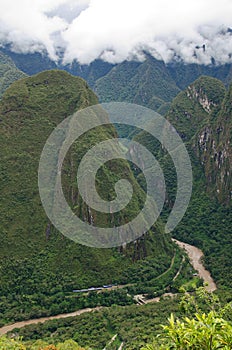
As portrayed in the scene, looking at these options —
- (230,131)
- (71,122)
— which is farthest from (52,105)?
(230,131)

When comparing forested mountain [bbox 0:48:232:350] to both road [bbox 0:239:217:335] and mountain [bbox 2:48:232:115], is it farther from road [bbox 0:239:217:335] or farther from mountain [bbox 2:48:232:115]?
mountain [bbox 2:48:232:115]

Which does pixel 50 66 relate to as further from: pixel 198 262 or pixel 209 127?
pixel 198 262

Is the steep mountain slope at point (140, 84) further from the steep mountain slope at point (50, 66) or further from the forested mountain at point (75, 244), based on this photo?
the forested mountain at point (75, 244)

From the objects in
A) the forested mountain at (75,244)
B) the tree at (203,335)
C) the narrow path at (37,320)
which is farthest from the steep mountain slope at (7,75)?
the tree at (203,335)

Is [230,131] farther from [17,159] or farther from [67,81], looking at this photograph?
[17,159]

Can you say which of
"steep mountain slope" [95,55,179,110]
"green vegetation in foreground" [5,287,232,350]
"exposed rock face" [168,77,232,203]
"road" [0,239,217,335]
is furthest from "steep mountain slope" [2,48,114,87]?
"green vegetation in foreground" [5,287,232,350]
